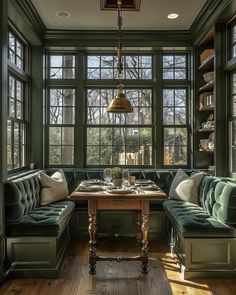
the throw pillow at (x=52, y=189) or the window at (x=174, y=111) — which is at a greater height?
the window at (x=174, y=111)

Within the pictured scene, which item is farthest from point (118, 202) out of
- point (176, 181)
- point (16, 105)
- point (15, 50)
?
point (15, 50)

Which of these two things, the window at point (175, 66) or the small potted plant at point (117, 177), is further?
the window at point (175, 66)

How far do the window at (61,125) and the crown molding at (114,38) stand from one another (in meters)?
0.79

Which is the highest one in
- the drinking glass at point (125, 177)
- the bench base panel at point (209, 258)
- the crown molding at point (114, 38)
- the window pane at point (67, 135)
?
the crown molding at point (114, 38)

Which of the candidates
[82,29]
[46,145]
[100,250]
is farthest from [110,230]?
[82,29]

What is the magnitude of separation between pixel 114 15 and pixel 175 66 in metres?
1.45

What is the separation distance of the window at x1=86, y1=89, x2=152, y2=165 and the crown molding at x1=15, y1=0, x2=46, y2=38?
1.22 m

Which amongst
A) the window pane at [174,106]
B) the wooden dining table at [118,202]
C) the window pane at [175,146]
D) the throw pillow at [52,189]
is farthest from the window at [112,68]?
the wooden dining table at [118,202]

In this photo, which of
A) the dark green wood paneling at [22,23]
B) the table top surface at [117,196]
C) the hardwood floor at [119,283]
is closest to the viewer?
the hardwood floor at [119,283]

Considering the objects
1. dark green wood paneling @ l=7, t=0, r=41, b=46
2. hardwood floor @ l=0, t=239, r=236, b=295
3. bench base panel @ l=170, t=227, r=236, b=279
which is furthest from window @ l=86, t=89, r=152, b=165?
bench base panel @ l=170, t=227, r=236, b=279

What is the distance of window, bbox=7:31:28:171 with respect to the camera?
4031 millimetres

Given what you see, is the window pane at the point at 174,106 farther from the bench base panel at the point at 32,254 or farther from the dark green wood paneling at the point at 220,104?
the bench base panel at the point at 32,254

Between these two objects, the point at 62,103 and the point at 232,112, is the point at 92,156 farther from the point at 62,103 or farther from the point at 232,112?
the point at 232,112

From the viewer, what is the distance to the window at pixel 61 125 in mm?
5121
